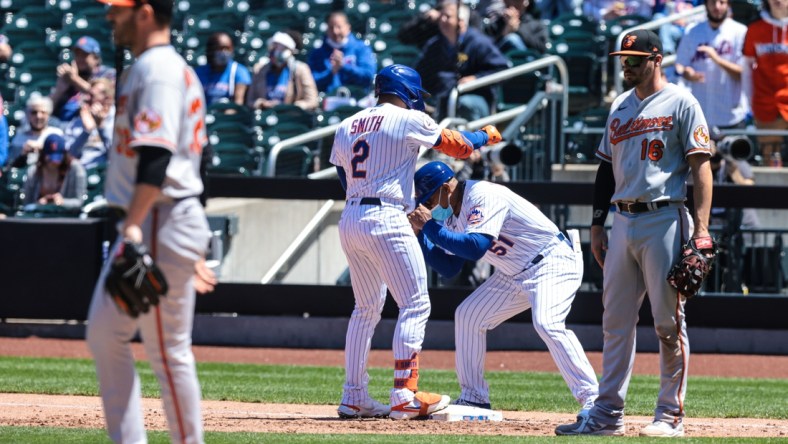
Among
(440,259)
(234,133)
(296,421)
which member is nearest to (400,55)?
(234,133)

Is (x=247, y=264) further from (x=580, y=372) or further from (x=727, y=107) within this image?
(x=580, y=372)

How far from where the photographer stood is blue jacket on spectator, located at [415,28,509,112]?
1359cm

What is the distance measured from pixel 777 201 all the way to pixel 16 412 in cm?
733

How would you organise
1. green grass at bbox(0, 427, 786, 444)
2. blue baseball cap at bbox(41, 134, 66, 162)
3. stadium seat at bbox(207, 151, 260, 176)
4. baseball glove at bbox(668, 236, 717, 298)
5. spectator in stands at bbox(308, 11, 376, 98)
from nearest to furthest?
green grass at bbox(0, 427, 786, 444) < baseball glove at bbox(668, 236, 717, 298) < blue baseball cap at bbox(41, 134, 66, 162) < stadium seat at bbox(207, 151, 260, 176) < spectator in stands at bbox(308, 11, 376, 98)

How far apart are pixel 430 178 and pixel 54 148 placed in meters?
6.58

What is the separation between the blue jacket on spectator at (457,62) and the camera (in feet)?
44.6

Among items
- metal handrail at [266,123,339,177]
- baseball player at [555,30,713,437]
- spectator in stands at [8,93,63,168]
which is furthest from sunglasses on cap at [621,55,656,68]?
spectator in stands at [8,93,63,168]

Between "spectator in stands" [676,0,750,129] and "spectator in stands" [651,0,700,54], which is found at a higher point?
"spectator in stands" [651,0,700,54]

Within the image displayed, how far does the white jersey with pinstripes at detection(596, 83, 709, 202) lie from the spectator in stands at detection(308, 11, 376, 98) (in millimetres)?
8513

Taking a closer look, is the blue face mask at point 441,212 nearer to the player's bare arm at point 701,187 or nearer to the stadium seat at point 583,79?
the player's bare arm at point 701,187

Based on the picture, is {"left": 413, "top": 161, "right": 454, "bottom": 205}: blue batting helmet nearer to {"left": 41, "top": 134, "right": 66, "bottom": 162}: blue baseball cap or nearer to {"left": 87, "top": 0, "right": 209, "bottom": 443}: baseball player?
{"left": 87, "top": 0, "right": 209, "bottom": 443}: baseball player

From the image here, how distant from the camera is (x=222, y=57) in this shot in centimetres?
1485

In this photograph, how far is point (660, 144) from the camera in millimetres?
6449

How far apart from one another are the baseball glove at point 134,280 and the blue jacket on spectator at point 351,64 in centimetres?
1068
